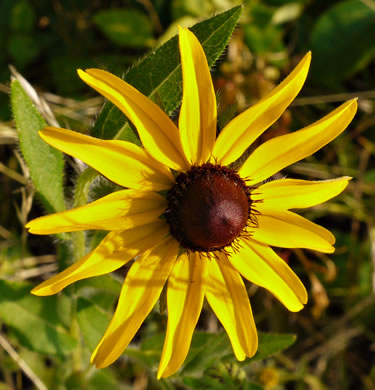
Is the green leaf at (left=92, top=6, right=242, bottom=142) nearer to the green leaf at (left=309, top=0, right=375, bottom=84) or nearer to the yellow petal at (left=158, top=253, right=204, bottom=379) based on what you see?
the yellow petal at (left=158, top=253, right=204, bottom=379)

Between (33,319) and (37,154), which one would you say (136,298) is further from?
(33,319)

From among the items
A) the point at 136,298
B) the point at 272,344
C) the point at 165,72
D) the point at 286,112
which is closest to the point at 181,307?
the point at 136,298

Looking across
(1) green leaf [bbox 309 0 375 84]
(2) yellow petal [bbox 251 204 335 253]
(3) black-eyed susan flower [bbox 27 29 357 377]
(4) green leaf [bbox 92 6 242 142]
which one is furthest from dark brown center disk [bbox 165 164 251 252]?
(1) green leaf [bbox 309 0 375 84]

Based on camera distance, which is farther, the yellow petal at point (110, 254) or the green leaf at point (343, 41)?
the green leaf at point (343, 41)

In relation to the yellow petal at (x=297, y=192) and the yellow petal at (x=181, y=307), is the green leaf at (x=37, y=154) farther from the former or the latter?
the yellow petal at (x=297, y=192)

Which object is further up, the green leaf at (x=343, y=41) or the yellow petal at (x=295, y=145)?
the green leaf at (x=343, y=41)

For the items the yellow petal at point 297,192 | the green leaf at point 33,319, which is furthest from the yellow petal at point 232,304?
the green leaf at point 33,319
